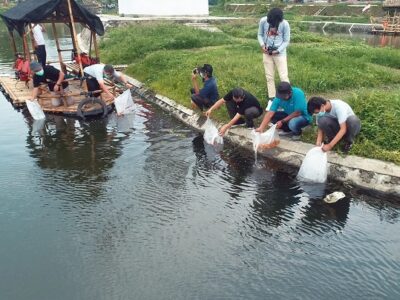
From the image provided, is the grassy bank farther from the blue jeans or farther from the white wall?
the white wall

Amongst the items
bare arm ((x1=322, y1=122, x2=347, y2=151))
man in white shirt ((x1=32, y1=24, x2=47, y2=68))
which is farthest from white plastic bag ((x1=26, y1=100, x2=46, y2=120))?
bare arm ((x1=322, y1=122, x2=347, y2=151))

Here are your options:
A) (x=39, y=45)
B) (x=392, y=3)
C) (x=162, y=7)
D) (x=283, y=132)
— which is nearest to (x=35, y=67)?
(x=39, y=45)

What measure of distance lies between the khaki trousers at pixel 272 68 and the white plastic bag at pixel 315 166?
2974 millimetres

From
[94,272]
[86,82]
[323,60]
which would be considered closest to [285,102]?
[94,272]

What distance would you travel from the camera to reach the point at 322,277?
4.88m

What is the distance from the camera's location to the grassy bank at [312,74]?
767 cm

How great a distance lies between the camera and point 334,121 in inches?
281

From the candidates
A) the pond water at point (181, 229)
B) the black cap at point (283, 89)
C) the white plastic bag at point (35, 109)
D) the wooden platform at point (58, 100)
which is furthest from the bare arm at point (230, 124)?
the white plastic bag at point (35, 109)

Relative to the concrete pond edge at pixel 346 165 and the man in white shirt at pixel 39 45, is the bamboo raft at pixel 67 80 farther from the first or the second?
the concrete pond edge at pixel 346 165

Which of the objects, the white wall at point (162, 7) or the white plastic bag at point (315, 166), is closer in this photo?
the white plastic bag at point (315, 166)

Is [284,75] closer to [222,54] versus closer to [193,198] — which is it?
[193,198]

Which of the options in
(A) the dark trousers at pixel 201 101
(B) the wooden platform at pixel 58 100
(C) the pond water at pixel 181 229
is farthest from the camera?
(B) the wooden platform at pixel 58 100

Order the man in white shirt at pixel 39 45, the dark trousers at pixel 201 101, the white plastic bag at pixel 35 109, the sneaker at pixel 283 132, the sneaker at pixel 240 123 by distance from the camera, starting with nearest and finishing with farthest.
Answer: the sneaker at pixel 283 132, the sneaker at pixel 240 123, the dark trousers at pixel 201 101, the white plastic bag at pixel 35 109, the man in white shirt at pixel 39 45

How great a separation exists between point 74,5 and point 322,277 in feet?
35.9
